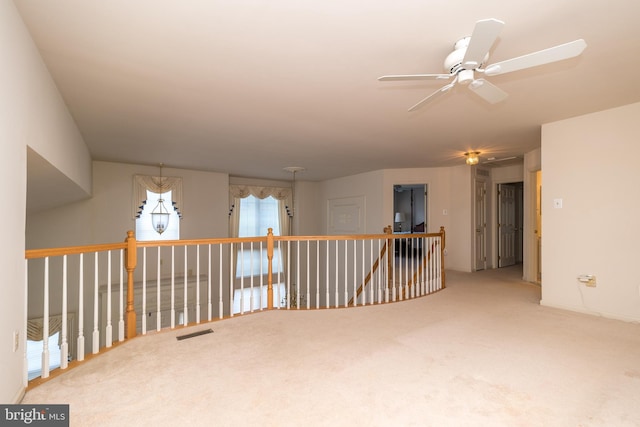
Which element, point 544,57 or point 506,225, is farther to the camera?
point 506,225

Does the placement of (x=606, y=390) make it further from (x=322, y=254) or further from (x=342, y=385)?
(x=322, y=254)

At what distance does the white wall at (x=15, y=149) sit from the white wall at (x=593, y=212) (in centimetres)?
510

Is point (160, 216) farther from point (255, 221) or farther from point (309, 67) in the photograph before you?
point (309, 67)

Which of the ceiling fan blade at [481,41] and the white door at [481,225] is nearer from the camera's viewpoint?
the ceiling fan blade at [481,41]

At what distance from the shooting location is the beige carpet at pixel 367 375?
1724 mm

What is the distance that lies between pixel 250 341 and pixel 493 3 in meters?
3.00

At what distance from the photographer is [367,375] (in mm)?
2139

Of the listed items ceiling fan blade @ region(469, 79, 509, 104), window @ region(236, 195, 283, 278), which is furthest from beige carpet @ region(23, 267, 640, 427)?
window @ region(236, 195, 283, 278)

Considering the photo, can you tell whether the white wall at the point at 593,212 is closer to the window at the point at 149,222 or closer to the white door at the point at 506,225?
the white door at the point at 506,225

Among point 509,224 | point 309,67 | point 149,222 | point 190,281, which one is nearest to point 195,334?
Answer: point 309,67

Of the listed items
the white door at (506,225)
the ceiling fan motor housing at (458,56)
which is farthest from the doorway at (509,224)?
the ceiling fan motor housing at (458,56)

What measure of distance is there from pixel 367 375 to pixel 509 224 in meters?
6.61

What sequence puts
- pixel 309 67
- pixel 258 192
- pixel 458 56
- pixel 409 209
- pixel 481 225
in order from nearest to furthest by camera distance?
1. pixel 458 56
2. pixel 309 67
3. pixel 481 225
4. pixel 258 192
5. pixel 409 209

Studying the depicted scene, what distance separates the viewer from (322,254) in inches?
325
